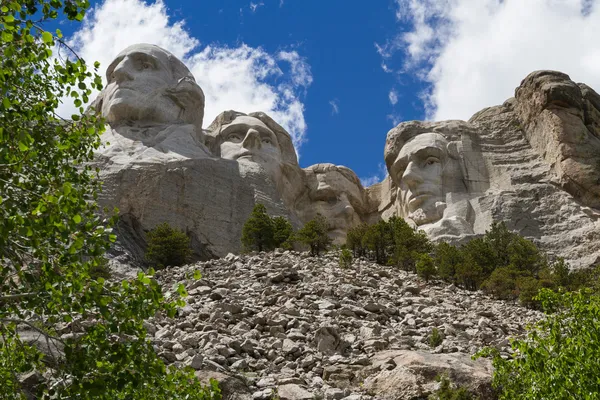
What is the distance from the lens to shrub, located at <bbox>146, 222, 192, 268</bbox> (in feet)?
109

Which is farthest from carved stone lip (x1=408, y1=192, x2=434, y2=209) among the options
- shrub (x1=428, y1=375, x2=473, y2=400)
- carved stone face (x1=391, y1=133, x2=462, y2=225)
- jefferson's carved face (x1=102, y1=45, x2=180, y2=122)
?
shrub (x1=428, y1=375, x2=473, y2=400)

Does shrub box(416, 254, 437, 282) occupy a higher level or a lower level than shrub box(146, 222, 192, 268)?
lower

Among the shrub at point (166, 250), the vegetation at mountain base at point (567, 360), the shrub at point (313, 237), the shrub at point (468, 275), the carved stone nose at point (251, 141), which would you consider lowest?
the vegetation at mountain base at point (567, 360)

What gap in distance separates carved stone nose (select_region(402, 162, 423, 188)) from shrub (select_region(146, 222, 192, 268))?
20852 millimetres

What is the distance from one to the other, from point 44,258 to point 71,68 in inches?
93.4

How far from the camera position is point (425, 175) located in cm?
5156

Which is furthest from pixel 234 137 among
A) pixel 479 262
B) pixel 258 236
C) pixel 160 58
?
pixel 479 262

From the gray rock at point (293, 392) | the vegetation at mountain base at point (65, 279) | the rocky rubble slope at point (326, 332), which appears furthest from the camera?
the rocky rubble slope at point (326, 332)

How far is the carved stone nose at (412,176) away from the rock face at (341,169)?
0.20ft

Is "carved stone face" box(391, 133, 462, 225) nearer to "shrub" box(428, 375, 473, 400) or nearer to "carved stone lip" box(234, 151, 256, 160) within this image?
"carved stone lip" box(234, 151, 256, 160)

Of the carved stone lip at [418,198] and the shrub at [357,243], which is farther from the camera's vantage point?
the carved stone lip at [418,198]

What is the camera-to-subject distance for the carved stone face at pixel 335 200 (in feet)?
180

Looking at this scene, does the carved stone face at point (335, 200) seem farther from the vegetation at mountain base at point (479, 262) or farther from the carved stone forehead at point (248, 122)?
the vegetation at mountain base at point (479, 262)

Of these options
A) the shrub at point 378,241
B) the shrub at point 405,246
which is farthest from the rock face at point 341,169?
the shrub at point 405,246
